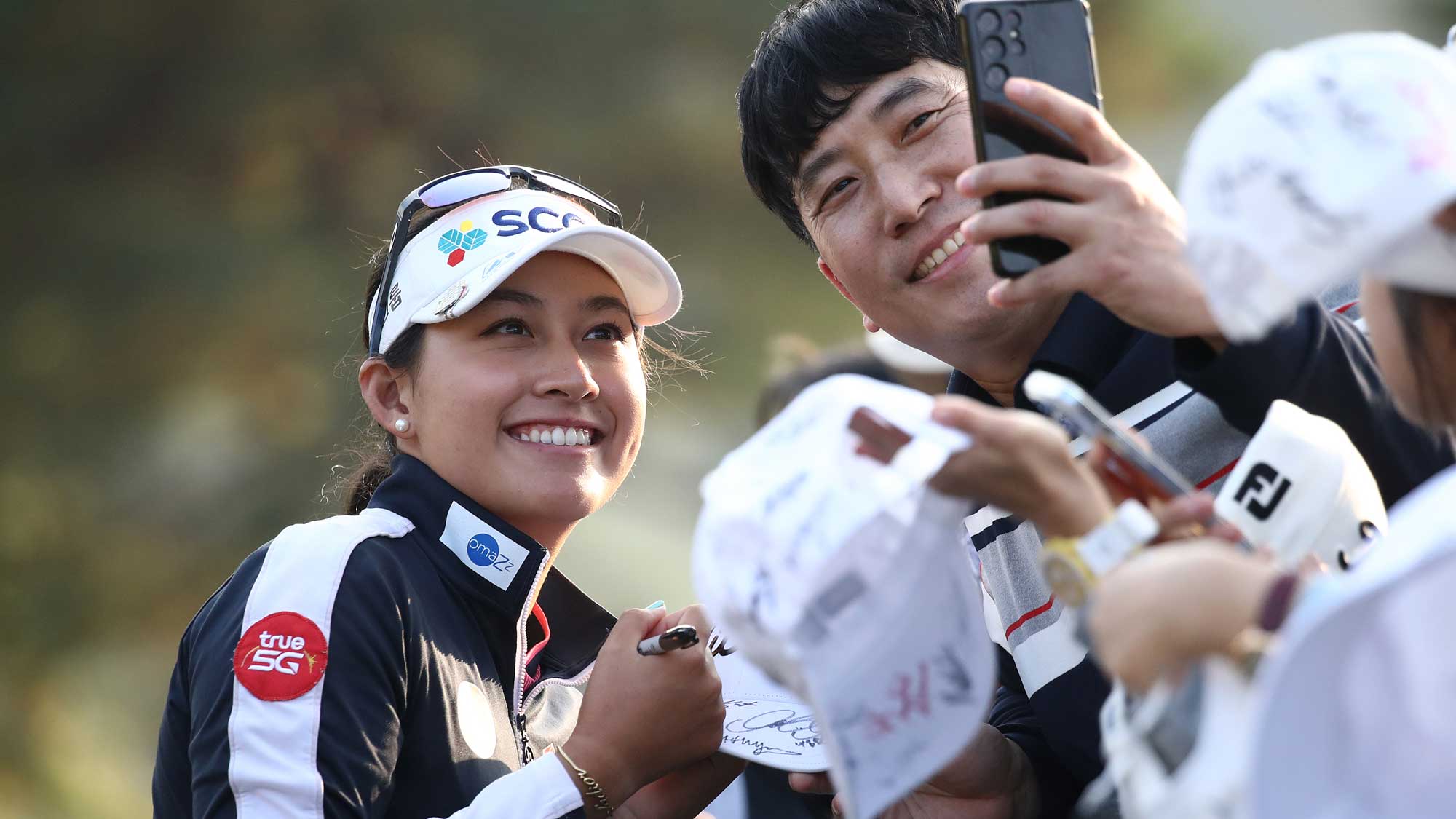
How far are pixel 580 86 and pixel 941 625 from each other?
3643 mm

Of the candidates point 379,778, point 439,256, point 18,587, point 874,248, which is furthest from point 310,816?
point 18,587

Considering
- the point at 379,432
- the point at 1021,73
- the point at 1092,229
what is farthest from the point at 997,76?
the point at 379,432

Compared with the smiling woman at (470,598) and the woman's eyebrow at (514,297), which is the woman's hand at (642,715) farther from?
the woman's eyebrow at (514,297)

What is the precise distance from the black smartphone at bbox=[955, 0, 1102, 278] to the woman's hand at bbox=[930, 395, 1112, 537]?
1.19ft

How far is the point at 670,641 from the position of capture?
135cm

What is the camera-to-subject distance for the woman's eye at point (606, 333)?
1.75 metres

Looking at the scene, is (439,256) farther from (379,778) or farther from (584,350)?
(379,778)

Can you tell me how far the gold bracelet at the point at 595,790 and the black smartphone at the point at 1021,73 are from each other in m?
0.64

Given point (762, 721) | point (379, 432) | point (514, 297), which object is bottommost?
point (762, 721)

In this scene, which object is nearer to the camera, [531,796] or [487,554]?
[531,796]

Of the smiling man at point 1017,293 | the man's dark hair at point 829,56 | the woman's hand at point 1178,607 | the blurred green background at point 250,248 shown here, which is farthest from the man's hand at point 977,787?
the blurred green background at point 250,248

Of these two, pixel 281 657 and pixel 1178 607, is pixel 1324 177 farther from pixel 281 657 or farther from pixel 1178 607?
pixel 281 657

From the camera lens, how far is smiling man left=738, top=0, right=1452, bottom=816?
112 centimetres

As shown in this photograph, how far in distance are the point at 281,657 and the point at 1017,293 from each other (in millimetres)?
788
